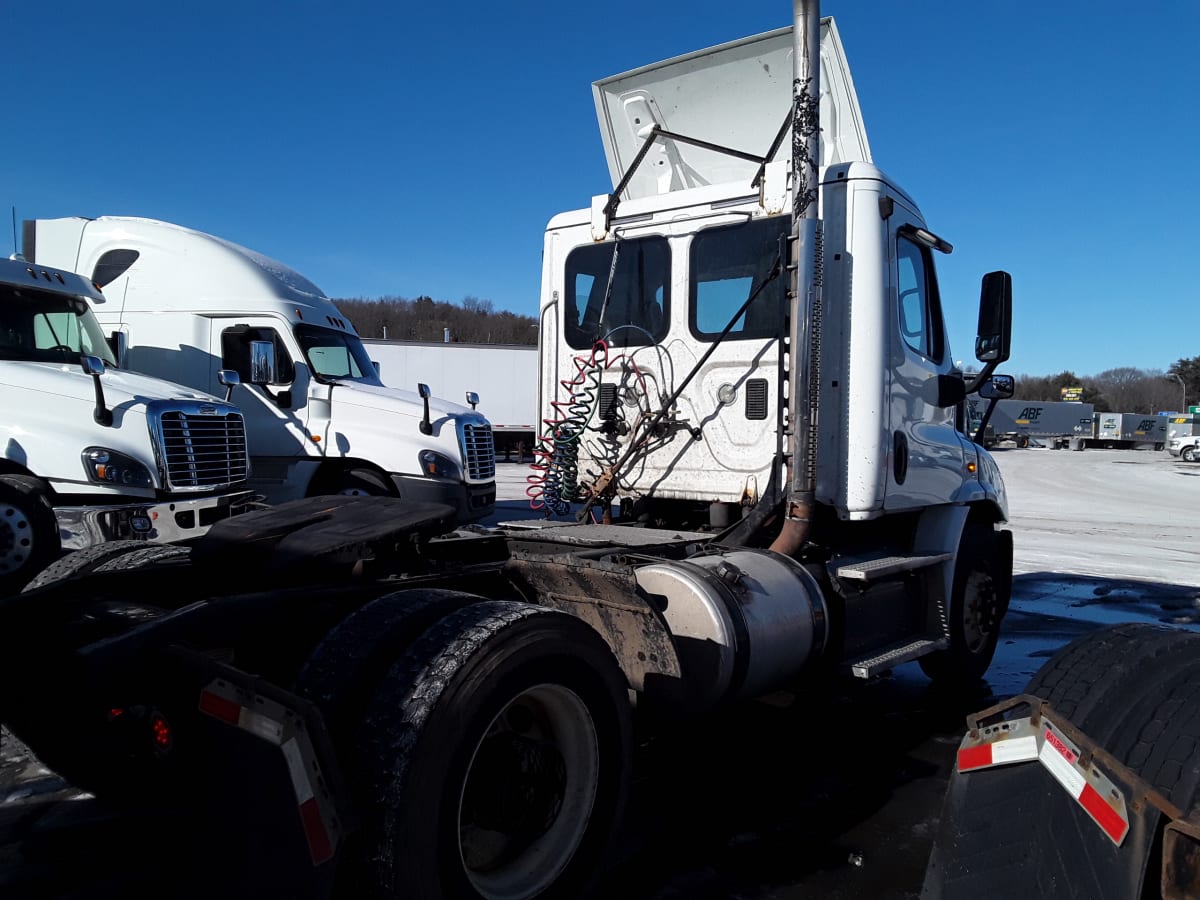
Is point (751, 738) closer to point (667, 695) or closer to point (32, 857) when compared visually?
point (667, 695)

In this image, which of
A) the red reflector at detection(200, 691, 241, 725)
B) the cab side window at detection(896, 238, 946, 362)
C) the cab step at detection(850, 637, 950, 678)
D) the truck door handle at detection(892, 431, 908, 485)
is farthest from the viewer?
the cab side window at detection(896, 238, 946, 362)

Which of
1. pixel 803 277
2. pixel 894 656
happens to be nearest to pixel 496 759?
pixel 894 656

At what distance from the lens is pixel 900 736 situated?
4.96m

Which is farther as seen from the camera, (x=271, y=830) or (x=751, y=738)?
(x=751, y=738)

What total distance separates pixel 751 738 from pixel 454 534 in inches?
81.5

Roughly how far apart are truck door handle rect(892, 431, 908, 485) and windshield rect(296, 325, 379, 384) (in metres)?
7.27

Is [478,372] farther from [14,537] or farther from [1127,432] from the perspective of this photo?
[1127,432]

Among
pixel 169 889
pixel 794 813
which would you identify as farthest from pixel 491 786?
pixel 794 813

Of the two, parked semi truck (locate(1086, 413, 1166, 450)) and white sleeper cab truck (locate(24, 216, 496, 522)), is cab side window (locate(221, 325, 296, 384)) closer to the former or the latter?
white sleeper cab truck (locate(24, 216, 496, 522))

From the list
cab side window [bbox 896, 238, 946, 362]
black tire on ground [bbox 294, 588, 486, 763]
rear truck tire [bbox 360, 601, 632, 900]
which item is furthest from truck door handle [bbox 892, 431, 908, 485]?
black tire on ground [bbox 294, 588, 486, 763]

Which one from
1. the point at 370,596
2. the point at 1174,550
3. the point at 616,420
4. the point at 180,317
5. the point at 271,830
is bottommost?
the point at 1174,550

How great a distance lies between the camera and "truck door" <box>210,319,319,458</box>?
988 cm

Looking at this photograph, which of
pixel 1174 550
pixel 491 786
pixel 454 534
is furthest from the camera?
pixel 1174 550

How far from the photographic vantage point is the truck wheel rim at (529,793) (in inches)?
106
